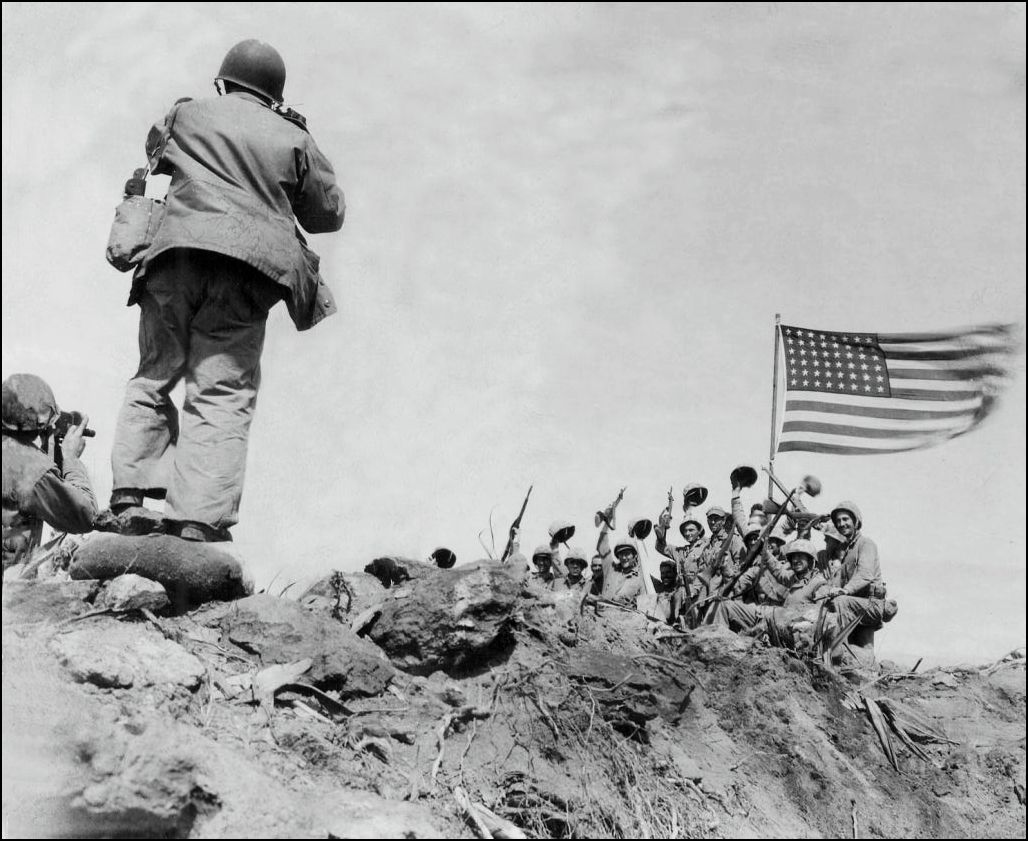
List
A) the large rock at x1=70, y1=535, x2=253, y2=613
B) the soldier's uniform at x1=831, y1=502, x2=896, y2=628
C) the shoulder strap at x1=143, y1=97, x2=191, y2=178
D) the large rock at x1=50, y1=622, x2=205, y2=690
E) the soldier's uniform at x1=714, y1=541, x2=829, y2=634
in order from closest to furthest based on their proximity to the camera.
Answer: the large rock at x1=50, y1=622, x2=205, y2=690, the large rock at x1=70, y1=535, x2=253, y2=613, the shoulder strap at x1=143, y1=97, x2=191, y2=178, the soldier's uniform at x1=714, y1=541, x2=829, y2=634, the soldier's uniform at x1=831, y1=502, x2=896, y2=628

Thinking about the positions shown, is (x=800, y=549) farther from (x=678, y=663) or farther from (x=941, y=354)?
(x=678, y=663)

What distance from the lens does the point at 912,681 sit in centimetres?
620

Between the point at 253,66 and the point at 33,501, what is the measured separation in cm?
212

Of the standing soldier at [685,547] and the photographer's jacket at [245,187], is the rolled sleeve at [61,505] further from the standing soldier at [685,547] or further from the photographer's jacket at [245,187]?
the standing soldier at [685,547]

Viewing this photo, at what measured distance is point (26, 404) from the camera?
4.61 meters

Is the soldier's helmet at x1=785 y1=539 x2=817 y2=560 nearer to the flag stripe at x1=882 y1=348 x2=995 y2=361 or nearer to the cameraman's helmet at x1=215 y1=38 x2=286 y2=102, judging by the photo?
the flag stripe at x1=882 y1=348 x2=995 y2=361

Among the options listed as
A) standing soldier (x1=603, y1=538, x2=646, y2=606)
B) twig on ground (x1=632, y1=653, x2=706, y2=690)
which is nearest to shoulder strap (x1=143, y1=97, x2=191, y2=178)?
twig on ground (x1=632, y1=653, x2=706, y2=690)

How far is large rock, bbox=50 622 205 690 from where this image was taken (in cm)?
357

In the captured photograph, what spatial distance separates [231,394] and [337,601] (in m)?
1.08

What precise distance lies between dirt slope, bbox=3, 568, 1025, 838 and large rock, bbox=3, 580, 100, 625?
1 cm

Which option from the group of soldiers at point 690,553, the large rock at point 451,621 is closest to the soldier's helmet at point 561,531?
the group of soldiers at point 690,553

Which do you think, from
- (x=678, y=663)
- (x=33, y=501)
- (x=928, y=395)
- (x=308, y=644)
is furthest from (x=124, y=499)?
(x=928, y=395)

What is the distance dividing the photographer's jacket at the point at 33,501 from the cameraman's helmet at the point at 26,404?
3.0 inches

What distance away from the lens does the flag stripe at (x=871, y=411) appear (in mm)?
9778
